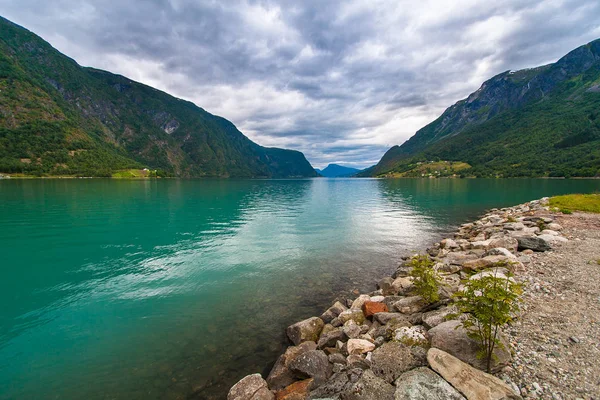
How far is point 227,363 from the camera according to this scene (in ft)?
36.7

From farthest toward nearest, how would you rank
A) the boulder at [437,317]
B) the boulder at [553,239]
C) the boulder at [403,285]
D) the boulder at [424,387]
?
the boulder at [553,239] < the boulder at [403,285] < the boulder at [437,317] < the boulder at [424,387]

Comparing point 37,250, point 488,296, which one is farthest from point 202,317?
point 37,250

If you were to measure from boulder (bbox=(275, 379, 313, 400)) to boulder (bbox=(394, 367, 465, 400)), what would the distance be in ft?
10.2

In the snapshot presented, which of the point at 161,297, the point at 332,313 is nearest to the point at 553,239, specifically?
the point at 332,313

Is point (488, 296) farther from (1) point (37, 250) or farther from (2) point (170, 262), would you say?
(1) point (37, 250)

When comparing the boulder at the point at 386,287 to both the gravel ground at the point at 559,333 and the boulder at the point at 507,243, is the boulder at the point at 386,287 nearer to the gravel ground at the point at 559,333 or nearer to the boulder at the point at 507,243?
the gravel ground at the point at 559,333

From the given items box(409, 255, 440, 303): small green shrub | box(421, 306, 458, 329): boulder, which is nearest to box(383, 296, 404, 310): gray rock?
box(409, 255, 440, 303): small green shrub

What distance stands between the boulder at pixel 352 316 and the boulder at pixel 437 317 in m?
3.42

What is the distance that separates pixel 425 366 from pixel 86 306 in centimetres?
1845

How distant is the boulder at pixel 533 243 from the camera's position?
58.0 feet

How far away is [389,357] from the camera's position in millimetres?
7855

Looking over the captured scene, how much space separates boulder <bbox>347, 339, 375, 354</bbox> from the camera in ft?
31.2

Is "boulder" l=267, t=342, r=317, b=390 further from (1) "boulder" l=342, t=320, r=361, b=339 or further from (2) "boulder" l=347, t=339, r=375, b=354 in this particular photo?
(2) "boulder" l=347, t=339, r=375, b=354

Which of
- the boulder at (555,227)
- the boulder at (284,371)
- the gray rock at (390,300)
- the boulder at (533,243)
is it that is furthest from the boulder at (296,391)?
the boulder at (555,227)
